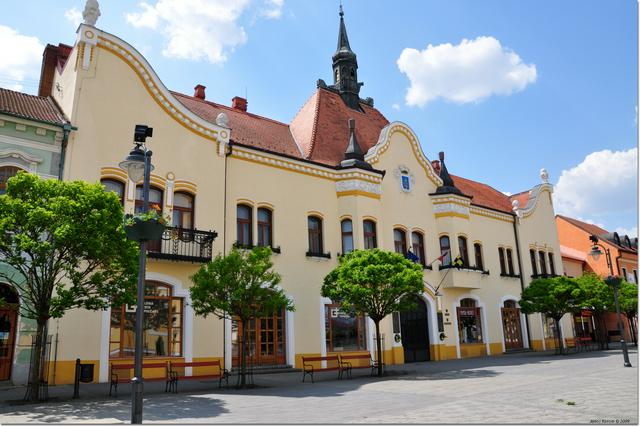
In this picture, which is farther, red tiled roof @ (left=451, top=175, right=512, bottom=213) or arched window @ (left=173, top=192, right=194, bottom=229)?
red tiled roof @ (left=451, top=175, right=512, bottom=213)

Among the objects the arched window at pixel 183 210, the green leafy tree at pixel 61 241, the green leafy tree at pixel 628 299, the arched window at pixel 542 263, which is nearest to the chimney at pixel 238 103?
the arched window at pixel 183 210

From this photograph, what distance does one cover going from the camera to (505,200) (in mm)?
37344

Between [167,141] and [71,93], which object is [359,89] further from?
[71,93]

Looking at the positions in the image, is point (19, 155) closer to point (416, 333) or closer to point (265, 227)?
point (265, 227)

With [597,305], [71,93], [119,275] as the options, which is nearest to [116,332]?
[119,275]

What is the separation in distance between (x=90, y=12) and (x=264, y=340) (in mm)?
13317

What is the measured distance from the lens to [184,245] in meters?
18.4

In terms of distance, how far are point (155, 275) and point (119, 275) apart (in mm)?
4487

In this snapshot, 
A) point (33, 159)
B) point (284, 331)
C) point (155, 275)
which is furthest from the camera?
point (284, 331)

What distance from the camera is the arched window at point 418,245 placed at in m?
26.9

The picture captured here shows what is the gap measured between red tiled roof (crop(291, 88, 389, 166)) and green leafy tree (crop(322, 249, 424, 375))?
276 inches

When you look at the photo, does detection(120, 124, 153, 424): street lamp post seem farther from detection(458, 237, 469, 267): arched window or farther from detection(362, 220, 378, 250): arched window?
detection(458, 237, 469, 267): arched window

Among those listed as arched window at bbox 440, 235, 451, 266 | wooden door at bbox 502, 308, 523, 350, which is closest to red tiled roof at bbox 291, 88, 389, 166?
arched window at bbox 440, 235, 451, 266

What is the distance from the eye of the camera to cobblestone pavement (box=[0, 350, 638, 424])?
9.34m
